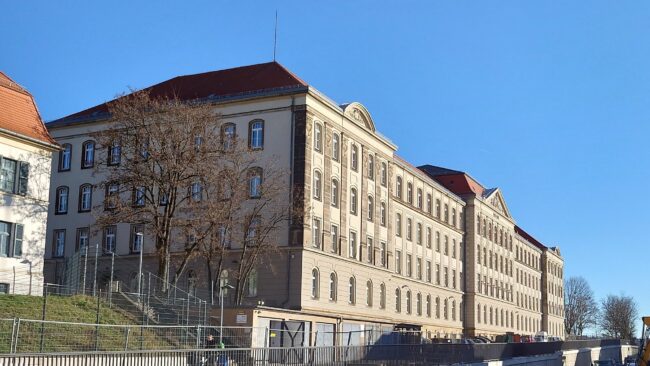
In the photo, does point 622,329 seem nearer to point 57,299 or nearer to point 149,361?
point 57,299

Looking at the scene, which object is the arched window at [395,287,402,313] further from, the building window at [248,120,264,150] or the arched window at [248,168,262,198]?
the building window at [248,120,264,150]

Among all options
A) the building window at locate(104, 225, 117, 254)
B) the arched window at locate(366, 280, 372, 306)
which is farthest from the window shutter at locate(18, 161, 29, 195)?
the arched window at locate(366, 280, 372, 306)

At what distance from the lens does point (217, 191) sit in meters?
47.2

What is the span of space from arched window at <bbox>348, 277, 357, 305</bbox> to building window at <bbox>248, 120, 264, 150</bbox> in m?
11.5

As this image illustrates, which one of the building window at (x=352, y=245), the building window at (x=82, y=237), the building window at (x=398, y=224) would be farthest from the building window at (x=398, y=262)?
the building window at (x=82, y=237)

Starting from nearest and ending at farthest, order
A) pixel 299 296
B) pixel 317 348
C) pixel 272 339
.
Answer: pixel 317 348
pixel 272 339
pixel 299 296

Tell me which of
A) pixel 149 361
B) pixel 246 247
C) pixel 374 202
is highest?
pixel 374 202

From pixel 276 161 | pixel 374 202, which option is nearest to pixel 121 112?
pixel 276 161

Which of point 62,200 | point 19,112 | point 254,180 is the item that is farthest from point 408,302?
point 19,112

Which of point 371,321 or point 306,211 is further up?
point 306,211

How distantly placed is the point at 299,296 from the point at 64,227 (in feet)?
65.2

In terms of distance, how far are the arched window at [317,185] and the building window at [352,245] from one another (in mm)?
5708

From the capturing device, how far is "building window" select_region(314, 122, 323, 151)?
53906 mm

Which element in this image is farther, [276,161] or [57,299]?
[276,161]
